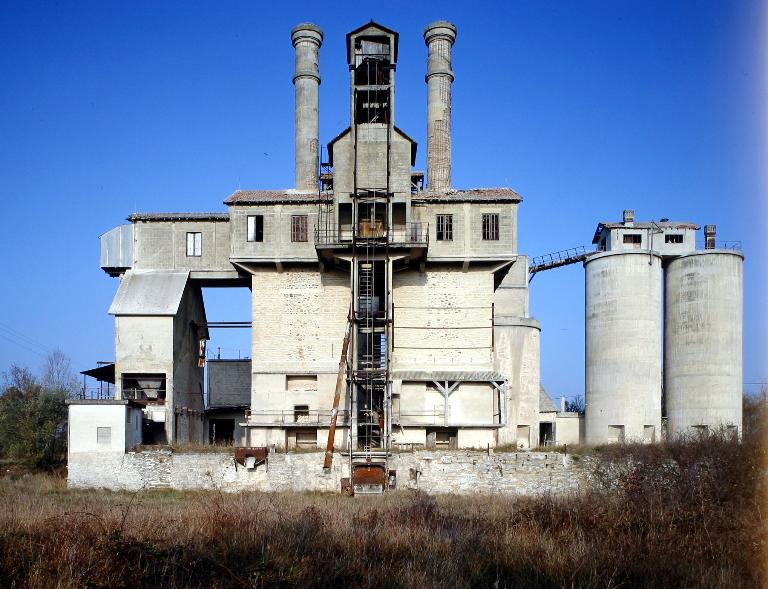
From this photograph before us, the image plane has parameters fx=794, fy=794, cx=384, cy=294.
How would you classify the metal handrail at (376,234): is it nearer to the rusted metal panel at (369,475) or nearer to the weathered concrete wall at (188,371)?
the weathered concrete wall at (188,371)

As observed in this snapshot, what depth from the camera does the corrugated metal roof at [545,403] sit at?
46.2m

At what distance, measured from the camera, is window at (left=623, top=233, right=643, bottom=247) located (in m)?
44.2

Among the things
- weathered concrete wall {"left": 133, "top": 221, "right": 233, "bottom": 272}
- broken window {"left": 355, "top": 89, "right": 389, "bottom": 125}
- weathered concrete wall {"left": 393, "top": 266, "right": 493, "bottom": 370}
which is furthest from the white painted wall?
broken window {"left": 355, "top": 89, "right": 389, "bottom": 125}

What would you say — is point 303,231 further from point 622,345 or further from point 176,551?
point 176,551

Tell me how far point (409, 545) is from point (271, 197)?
2268 cm

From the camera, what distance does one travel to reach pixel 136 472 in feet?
99.6

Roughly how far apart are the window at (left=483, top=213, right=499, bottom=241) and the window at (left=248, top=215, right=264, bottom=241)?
973 cm

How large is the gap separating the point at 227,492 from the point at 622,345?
22.7m

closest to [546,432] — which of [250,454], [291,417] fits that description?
[291,417]

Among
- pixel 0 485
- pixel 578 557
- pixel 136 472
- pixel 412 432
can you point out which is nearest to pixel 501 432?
pixel 412 432

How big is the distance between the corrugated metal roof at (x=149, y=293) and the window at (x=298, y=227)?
5544 mm

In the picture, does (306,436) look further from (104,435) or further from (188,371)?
(104,435)

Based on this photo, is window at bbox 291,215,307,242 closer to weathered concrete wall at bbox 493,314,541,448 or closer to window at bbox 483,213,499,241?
window at bbox 483,213,499,241

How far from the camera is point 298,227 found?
34.7 meters
